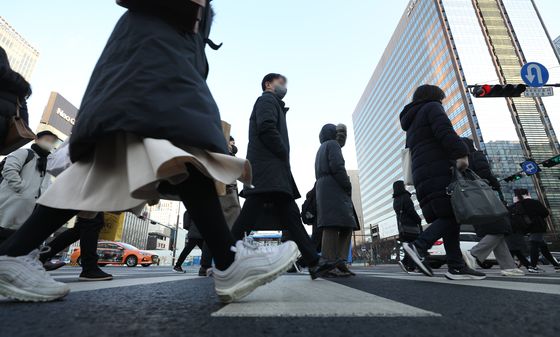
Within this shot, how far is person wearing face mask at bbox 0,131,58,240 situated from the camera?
3432 millimetres

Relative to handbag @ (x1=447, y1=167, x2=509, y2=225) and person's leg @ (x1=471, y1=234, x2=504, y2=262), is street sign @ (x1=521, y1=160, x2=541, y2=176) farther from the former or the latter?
handbag @ (x1=447, y1=167, x2=509, y2=225)

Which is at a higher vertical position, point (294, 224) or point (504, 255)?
point (294, 224)

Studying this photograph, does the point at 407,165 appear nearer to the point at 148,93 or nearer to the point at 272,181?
the point at 272,181

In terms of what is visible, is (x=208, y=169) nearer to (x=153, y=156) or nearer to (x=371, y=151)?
(x=153, y=156)

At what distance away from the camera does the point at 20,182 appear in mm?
3467

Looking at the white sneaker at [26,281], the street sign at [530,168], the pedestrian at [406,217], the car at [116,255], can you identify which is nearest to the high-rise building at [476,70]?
the street sign at [530,168]

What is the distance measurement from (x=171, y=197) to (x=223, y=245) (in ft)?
1.20

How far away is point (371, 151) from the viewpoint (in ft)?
322

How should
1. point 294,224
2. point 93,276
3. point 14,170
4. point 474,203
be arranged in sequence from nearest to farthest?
point 474,203 → point 294,224 → point 93,276 → point 14,170

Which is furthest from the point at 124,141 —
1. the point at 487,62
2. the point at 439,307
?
the point at 487,62

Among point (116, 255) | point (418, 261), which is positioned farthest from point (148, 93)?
point (116, 255)

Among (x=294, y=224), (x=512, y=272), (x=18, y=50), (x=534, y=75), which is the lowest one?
(x=512, y=272)

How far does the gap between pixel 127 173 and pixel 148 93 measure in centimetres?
36

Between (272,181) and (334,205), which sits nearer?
(272,181)
